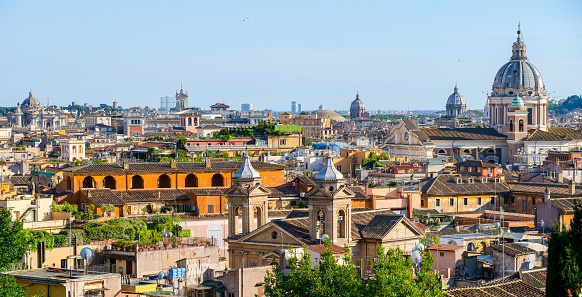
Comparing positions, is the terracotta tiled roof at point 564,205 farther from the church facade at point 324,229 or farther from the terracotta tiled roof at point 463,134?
the terracotta tiled roof at point 463,134

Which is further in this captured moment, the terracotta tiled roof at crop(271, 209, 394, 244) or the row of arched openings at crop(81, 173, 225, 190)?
the row of arched openings at crop(81, 173, 225, 190)

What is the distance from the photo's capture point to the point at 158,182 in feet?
141

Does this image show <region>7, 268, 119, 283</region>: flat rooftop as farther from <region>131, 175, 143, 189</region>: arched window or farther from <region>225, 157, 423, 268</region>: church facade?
<region>131, 175, 143, 189</region>: arched window

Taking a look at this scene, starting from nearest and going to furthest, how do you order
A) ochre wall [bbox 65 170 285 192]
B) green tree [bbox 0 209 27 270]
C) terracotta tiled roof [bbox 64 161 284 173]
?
green tree [bbox 0 209 27 270], ochre wall [bbox 65 170 285 192], terracotta tiled roof [bbox 64 161 284 173]

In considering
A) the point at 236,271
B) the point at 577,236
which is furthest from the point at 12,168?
the point at 577,236

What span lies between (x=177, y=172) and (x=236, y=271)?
883 inches

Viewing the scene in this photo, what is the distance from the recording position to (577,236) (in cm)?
1905

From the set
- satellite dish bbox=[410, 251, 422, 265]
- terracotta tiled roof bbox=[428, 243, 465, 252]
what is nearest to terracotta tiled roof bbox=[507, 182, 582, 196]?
terracotta tiled roof bbox=[428, 243, 465, 252]

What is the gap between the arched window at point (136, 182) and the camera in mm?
42781

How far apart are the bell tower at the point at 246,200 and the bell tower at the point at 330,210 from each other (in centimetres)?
160

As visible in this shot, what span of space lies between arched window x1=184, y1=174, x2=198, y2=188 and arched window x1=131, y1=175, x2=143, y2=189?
1786mm

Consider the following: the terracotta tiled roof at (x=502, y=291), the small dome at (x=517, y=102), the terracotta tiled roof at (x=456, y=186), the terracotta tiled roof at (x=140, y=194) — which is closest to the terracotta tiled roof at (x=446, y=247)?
the terracotta tiled roof at (x=502, y=291)

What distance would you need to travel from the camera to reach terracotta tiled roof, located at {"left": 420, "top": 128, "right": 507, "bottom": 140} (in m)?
80.7

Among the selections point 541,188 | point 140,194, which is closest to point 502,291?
point 140,194
